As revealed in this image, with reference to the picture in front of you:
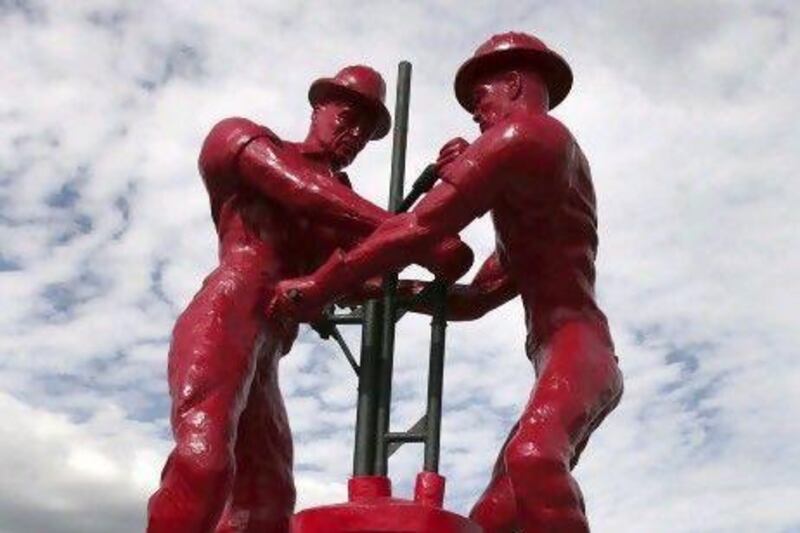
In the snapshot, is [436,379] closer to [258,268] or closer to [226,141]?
[258,268]

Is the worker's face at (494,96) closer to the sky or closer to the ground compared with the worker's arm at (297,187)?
closer to the sky

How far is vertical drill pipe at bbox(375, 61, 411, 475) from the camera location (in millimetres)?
4453

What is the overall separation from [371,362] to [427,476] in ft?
1.80

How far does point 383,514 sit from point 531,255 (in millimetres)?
Answer: 1147

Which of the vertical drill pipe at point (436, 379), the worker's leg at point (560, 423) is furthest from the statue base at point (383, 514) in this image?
the worker's leg at point (560, 423)

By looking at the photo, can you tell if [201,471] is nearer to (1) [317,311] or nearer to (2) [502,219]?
(1) [317,311]

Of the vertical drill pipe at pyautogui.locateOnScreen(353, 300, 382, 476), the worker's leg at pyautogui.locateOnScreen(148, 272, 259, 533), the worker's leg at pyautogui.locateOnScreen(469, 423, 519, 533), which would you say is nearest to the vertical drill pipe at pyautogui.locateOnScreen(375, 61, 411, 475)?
the vertical drill pipe at pyautogui.locateOnScreen(353, 300, 382, 476)

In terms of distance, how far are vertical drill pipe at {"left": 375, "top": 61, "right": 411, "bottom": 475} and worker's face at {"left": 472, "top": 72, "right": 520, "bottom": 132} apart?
0.35m

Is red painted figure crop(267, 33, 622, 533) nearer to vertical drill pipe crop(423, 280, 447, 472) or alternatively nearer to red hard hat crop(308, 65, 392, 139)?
vertical drill pipe crop(423, 280, 447, 472)

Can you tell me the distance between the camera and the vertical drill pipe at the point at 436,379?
4.35m

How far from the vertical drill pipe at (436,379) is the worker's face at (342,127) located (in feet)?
2.33

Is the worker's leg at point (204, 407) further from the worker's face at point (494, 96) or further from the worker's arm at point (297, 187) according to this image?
the worker's face at point (494, 96)

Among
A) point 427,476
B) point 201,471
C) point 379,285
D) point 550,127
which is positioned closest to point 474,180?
point 550,127

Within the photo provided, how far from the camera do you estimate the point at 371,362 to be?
Result: 4555mm
